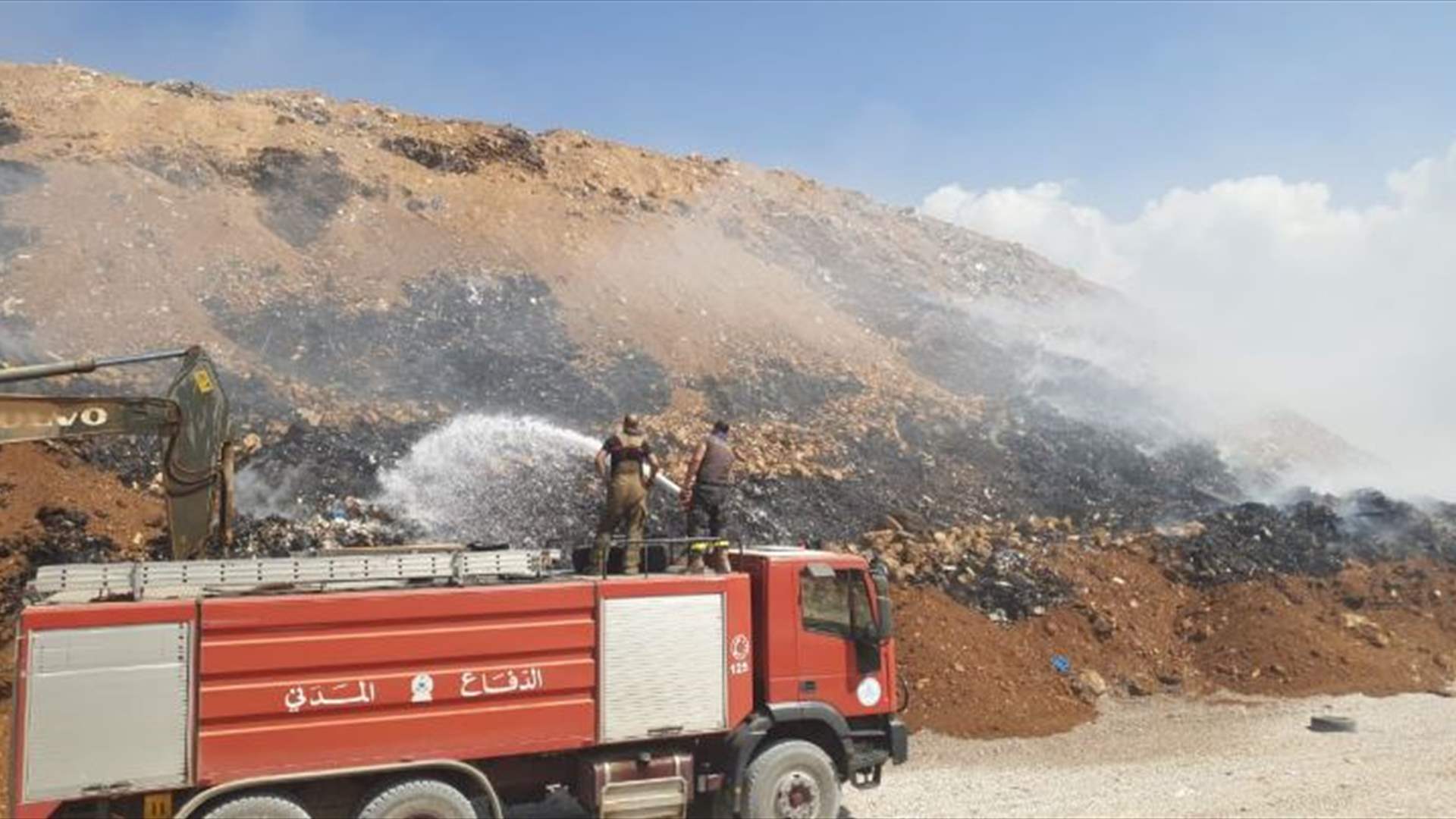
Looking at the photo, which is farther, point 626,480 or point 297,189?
point 297,189

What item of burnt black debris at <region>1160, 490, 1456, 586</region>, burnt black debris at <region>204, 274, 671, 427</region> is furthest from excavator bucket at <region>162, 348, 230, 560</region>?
burnt black debris at <region>1160, 490, 1456, 586</region>

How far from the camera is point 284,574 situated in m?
7.57

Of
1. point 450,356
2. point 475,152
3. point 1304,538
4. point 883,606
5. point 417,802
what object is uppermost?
point 475,152

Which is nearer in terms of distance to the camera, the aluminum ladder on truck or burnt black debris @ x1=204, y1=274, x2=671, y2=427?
the aluminum ladder on truck

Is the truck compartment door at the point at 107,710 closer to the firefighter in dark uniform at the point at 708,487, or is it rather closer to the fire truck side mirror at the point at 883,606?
the firefighter in dark uniform at the point at 708,487

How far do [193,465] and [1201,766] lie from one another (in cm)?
1043

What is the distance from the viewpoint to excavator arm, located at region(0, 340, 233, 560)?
842cm

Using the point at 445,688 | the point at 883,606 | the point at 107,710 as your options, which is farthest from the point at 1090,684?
the point at 107,710

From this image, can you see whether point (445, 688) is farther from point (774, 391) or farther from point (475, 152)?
point (475, 152)

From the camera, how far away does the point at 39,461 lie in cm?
1507

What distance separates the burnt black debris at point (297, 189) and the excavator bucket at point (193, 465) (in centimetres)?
1945

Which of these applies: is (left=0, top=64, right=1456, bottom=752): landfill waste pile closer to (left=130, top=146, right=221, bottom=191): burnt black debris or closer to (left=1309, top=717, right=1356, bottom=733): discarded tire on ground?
(left=130, top=146, right=221, bottom=191): burnt black debris

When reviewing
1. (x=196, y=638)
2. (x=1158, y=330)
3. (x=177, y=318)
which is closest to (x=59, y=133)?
(x=177, y=318)

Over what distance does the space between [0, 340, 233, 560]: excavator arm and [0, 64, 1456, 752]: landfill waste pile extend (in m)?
5.24
